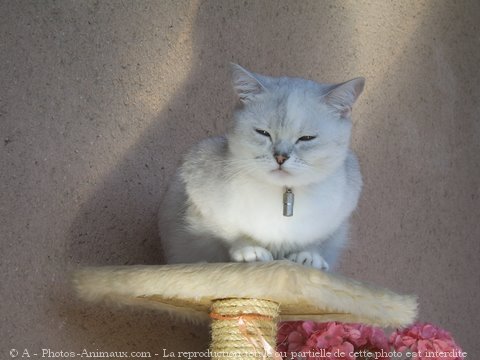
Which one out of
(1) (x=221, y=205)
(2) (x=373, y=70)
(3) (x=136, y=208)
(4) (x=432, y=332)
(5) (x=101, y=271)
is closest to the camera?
(5) (x=101, y=271)

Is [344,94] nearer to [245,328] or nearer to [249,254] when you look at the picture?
[249,254]

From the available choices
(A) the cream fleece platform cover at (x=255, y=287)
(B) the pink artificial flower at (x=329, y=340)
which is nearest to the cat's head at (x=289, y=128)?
(A) the cream fleece platform cover at (x=255, y=287)

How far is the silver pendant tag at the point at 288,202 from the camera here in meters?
1.29

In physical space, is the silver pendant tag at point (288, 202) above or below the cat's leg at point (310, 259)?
above

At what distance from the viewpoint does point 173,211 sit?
4.95 feet

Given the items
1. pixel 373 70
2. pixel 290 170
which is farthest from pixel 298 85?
pixel 373 70

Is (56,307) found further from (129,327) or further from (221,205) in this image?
(221,205)

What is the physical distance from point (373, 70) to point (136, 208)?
3.54 feet

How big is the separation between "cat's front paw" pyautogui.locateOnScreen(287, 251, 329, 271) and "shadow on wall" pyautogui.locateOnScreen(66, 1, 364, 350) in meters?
0.49

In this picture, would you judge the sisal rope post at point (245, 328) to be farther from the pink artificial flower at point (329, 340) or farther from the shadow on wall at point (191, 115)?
the shadow on wall at point (191, 115)

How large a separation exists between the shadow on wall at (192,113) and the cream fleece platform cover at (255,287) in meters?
0.29

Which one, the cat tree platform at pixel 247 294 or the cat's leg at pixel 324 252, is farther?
the cat's leg at pixel 324 252

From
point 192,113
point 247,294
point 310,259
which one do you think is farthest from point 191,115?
point 247,294

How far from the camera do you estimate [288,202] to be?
51.1 inches
